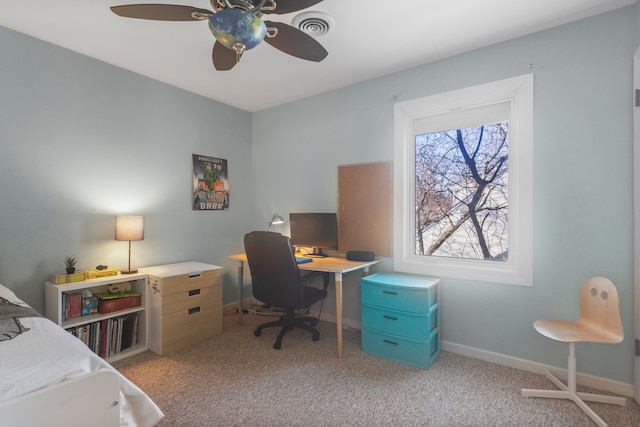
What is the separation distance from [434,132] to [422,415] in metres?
2.14

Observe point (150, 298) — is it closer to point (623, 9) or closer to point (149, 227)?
point (149, 227)

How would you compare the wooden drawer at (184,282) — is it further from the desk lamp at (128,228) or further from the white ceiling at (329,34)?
the white ceiling at (329,34)

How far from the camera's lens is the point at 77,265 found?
2.52m

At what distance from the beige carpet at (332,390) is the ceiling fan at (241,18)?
1934 mm

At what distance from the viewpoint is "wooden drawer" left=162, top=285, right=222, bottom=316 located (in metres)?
2.55

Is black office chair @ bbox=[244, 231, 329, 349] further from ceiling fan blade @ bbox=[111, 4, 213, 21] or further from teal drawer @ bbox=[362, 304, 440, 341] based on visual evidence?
ceiling fan blade @ bbox=[111, 4, 213, 21]

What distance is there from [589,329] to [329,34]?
2.52 meters

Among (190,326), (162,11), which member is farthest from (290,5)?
(190,326)

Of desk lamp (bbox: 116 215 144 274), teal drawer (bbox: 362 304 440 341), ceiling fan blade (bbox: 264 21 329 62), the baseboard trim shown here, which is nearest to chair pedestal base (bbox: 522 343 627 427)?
the baseboard trim

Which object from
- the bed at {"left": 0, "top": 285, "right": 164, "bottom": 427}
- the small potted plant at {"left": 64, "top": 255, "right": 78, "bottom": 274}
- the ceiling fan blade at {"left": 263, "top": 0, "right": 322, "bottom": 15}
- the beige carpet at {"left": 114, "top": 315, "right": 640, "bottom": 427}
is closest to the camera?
Answer: the bed at {"left": 0, "top": 285, "right": 164, "bottom": 427}

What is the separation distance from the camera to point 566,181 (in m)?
2.10

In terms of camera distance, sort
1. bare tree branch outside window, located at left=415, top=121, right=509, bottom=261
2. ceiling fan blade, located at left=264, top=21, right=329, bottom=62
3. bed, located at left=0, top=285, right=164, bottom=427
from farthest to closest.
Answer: bare tree branch outside window, located at left=415, top=121, right=509, bottom=261, ceiling fan blade, located at left=264, top=21, right=329, bottom=62, bed, located at left=0, top=285, right=164, bottom=427

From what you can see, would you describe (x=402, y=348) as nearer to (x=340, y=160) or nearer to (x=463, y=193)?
(x=463, y=193)

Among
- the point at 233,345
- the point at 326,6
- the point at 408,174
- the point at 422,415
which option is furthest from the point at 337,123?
the point at 422,415
